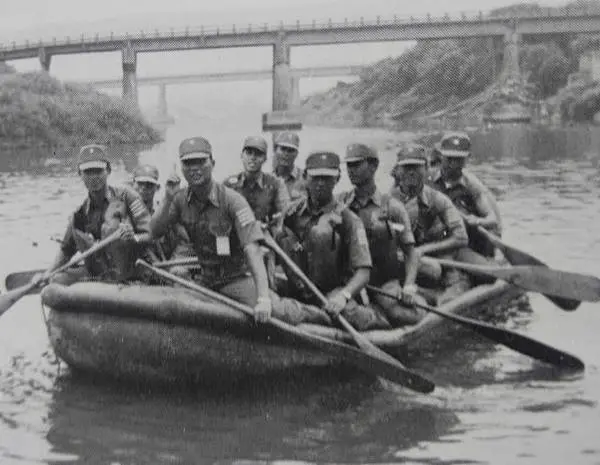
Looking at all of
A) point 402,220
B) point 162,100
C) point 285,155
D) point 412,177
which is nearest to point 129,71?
point 162,100

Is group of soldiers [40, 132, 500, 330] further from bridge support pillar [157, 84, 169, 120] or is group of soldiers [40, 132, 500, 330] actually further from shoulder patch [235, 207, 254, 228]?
bridge support pillar [157, 84, 169, 120]

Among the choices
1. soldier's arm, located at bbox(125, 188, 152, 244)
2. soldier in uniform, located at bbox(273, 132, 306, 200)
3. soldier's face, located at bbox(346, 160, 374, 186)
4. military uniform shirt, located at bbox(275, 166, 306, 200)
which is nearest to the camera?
soldier's face, located at bbox(346, 160, 374, 186)

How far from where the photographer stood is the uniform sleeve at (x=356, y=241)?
28.2ft

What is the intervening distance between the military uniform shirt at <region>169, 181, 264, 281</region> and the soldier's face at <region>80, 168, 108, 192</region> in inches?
46.8

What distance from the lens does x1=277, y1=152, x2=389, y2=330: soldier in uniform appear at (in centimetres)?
855

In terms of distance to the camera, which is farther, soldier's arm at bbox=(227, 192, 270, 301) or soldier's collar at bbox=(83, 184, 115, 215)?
soldier's collar at bbox=(83, 184, 115, 215)

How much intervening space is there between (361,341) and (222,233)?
1488 millimetres

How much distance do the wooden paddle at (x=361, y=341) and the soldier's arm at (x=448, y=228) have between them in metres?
2.48

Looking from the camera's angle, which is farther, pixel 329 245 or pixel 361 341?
pixel 329 245

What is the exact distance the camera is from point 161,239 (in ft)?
36.4

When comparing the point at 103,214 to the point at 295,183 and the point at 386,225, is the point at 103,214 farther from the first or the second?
the point at 295,183

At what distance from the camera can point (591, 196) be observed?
79.0ft

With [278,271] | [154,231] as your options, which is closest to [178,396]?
[154,231]

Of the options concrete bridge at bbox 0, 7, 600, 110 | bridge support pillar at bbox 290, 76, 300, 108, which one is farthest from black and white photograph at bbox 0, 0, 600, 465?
bridge support pillar at bbox 290, 76, 300, 108
